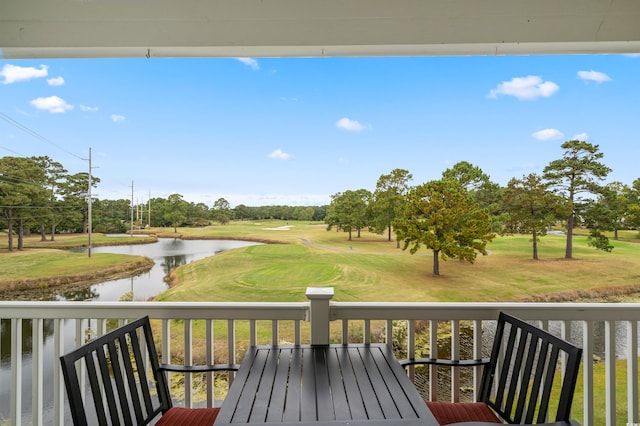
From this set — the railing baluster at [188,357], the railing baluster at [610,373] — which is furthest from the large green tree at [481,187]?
the railing baluster at [188,357]

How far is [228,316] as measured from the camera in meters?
2.03

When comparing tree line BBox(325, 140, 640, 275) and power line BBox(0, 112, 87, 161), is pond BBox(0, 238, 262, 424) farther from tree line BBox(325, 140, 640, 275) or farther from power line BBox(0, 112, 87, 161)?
tree line BBox(325, 140, 640, 275)

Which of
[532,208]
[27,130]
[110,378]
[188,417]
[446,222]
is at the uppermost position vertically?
[27,130]

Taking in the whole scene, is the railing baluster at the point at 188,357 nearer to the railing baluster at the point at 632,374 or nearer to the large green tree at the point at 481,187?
the large green tree at the point at 481,187

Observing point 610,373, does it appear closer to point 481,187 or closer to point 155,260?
point 481,187

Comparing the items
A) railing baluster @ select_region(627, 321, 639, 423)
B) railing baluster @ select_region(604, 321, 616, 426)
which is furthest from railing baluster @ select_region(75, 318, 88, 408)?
railing baluster @ select_region(627, 321, 639, 423)

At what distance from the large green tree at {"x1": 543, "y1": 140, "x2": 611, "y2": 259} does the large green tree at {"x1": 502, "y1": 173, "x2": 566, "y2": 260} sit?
0.07 meters

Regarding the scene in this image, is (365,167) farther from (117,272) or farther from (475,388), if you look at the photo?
(117,272)

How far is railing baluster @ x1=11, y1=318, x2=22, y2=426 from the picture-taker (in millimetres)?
2000

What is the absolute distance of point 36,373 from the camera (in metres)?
2.02

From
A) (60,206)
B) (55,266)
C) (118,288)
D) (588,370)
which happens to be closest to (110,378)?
(118,288)

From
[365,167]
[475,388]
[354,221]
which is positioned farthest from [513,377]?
[365,167]

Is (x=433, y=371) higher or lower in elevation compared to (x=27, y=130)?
lower

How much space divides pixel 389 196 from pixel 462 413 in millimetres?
1538
